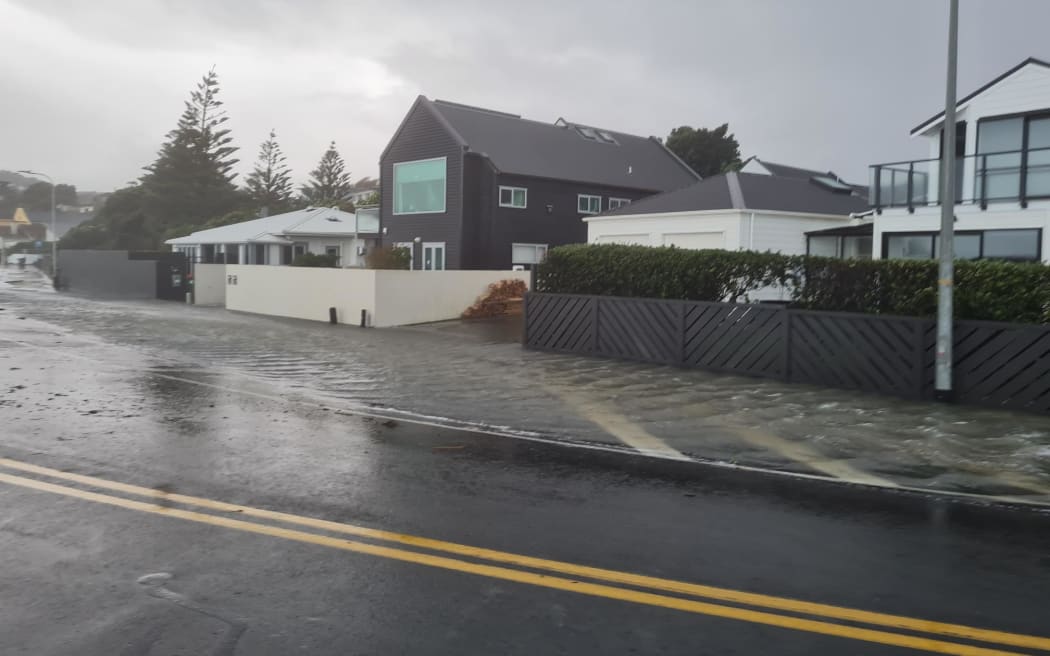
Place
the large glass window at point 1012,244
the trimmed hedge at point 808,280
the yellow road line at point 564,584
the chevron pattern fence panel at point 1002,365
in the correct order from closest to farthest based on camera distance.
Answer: the yellow road line at point 564,584, the chevron pattern fence panel at point 1002,365, the trimmed hedge at point 808,280, the large glass window at point 1012,244

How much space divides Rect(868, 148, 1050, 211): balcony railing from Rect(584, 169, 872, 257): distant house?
13.8 feet

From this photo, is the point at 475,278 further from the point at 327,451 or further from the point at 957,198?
the point at 327,451

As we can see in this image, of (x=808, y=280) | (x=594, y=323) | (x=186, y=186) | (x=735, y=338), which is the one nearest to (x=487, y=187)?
(x=594, y=323)

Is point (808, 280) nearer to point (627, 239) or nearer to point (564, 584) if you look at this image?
point (564, 584)

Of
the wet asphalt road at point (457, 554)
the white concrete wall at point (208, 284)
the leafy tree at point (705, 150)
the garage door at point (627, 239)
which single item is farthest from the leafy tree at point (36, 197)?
the wet asphalt road at point (457, 554)

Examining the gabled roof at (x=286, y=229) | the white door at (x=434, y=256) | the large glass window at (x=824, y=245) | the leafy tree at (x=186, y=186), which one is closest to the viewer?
the large glass window at (x=824, y=245)

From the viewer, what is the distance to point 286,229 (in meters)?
46.8

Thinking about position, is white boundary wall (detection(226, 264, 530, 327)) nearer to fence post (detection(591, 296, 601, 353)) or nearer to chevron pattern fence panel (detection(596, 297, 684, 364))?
fence post (detection(591, 296, 601, 353))

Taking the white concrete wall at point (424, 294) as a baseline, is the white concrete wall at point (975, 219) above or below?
above

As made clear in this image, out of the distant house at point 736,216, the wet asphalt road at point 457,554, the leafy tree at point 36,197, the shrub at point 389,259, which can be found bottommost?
the wet asphalt road at point 457,554

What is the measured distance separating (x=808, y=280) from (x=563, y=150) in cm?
2555

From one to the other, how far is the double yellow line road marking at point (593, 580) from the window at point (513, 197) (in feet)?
94.9

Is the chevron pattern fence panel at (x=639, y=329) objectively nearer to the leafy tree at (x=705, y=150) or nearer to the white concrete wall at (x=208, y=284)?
the white concrete wall at (x=208, y=284)

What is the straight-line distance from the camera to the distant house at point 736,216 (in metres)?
26.6
